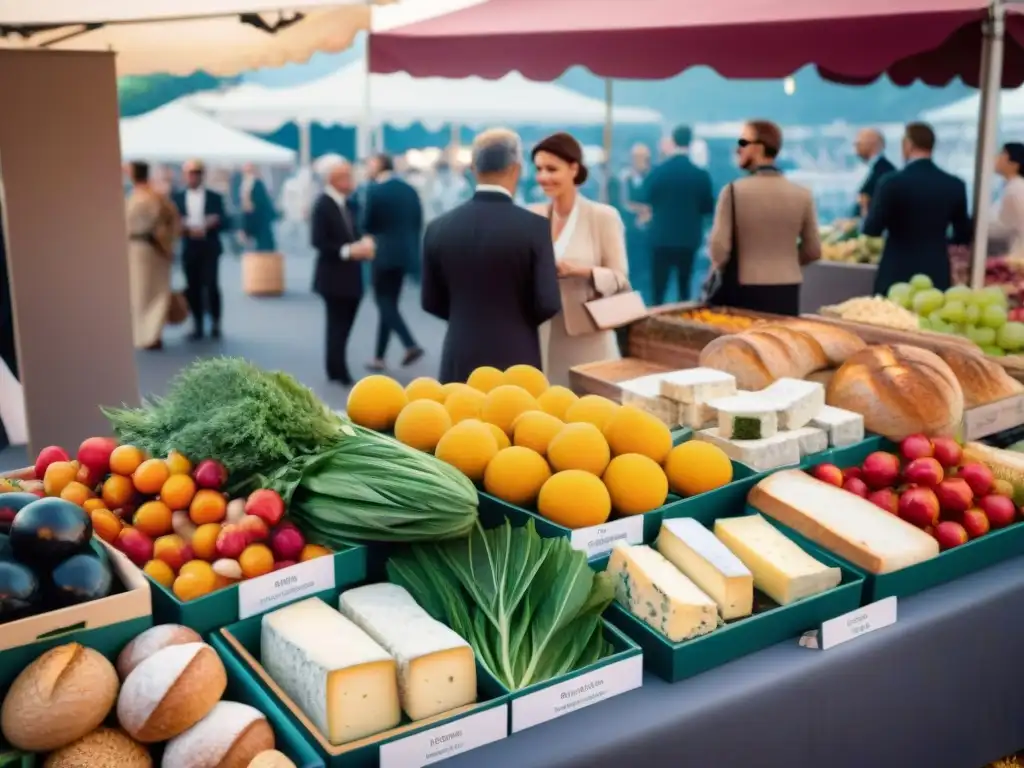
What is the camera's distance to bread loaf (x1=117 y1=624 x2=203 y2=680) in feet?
5.10

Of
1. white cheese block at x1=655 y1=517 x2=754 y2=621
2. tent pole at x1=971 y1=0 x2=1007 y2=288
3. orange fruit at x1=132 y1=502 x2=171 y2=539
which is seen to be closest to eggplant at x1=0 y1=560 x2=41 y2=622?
orange fruit at x1=132 y1=502 x2=171 y2=539

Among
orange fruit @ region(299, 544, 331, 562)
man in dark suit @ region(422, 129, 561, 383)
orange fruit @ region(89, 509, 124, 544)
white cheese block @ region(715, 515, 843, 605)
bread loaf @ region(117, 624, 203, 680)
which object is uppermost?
man in dark suit @ region(422, 129, 561, 383)

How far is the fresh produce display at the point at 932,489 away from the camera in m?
2.28

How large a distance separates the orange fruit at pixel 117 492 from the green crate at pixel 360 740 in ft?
1.46

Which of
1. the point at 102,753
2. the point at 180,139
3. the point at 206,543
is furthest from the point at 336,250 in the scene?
the point at 180,139

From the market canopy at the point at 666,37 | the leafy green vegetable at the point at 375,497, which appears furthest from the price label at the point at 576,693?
the market canopy at the point at 666,37

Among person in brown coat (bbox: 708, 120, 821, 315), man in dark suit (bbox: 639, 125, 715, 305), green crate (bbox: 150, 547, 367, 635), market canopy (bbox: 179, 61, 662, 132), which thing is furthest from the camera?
market canopy (bbox: 179, 61, 662, 132)

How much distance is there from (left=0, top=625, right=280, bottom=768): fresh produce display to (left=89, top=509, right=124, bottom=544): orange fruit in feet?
1.46

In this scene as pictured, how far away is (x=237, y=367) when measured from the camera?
6.92 ft

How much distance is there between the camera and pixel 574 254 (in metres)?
4.34

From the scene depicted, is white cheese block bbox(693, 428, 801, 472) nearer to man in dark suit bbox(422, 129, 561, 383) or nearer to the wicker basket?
man in dark suit bbox(422, 129, 561, 383)

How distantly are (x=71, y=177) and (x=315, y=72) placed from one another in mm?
25292

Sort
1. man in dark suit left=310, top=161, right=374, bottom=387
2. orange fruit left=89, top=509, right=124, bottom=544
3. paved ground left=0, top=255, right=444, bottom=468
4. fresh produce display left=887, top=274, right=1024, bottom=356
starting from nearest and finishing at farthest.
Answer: orange fruit left=89, top=509, right=124, bottom=544, fresh produce display left=887, top=274, right=1024, bottom=356, man in dark suit left=310, top=161, right=374, bottom=387, paved ground left=0, top=255, right=444, bottom=468

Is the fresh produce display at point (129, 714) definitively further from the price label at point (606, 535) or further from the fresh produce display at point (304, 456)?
the price label at point (606, 535)
